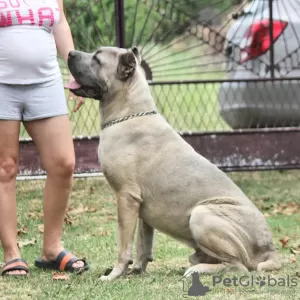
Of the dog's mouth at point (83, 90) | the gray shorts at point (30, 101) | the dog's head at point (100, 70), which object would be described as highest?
the dog's head at point (100, 70)

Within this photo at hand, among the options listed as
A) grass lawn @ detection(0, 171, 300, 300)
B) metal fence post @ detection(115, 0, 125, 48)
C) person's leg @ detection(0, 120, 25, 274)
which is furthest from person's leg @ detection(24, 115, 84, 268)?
metal fence post @ detection(115, 0, 125, 48)

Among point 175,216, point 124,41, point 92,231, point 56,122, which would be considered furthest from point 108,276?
point 124,41

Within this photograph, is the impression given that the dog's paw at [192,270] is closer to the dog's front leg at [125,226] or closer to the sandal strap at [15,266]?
the dog's front leg at [125,226]

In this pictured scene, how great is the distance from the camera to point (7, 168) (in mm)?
5582

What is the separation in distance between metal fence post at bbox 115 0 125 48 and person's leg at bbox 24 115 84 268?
3.33m

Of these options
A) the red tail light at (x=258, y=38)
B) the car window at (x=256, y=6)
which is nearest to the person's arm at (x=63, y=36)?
the red tail light at (x=258, y=38)

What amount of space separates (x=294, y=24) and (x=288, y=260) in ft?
13.5

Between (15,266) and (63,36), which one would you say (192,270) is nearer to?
(15,266)

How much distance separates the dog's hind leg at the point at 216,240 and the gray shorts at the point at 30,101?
1072mm

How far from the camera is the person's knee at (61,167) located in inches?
221

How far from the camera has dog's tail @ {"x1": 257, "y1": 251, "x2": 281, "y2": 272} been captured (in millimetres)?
5445

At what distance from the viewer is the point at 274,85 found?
9414mm

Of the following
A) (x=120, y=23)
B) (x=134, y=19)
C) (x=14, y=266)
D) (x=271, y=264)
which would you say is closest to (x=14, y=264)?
(x=14, y=266)

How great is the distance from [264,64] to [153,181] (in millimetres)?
4414
